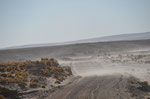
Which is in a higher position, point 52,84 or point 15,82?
point 15,82

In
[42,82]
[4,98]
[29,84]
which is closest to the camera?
[4,98]

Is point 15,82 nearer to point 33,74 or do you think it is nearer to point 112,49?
point 33,74

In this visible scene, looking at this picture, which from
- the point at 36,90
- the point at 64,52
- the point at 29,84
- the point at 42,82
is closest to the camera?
the point at 36,90

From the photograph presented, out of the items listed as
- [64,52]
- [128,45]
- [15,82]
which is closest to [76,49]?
[64,52]

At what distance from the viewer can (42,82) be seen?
17.3 meters

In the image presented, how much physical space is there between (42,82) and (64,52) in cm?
4525

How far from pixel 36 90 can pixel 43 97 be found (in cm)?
178

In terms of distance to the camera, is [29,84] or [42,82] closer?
[29,84]

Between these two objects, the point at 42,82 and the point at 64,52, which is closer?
the point at 42,82

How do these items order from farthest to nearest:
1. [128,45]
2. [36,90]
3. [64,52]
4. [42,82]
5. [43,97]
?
[128,45], [64,52], [42,82], [36,90], [43,97]

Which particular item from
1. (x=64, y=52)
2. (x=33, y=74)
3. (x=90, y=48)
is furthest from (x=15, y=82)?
(x=90, y=48)

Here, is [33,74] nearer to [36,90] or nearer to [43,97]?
[36,90]

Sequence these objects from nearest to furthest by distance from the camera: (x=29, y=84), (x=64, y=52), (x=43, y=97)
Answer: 1. (x=43, y=97)
2. (x=29, y=84)
3. (x=64, y=52)

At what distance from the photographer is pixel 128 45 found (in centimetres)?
6788
